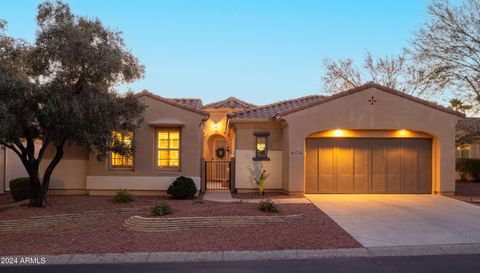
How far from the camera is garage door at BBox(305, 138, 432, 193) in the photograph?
58.7 ft

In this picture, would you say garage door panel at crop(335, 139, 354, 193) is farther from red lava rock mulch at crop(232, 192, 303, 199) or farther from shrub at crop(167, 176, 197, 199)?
shrub at crop(167, 176, 197, 199)

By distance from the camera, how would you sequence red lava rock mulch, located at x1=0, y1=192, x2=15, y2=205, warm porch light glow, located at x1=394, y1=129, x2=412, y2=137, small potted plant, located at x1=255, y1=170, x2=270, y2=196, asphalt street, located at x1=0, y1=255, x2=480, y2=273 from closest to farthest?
asphalt street, located at x1=0, y1=255, x2=480, y2=273 < red lava rock mulch, located at x1=0, y1=192, x2=15, y2=205 < small potted plant, located at x1=255, y1=170, x2=270, y2=196 < warm porch light glow, located at x1=394, y1=129, x2=412, y2=137

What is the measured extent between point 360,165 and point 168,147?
7.55 m

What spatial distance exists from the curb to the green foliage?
17.2 m

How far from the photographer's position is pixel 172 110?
17.6 m

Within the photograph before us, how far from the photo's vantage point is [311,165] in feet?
59.0

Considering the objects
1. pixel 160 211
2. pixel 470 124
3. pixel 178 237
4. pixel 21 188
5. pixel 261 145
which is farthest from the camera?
pixel 470 124

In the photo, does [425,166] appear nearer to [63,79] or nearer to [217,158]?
[217,158]

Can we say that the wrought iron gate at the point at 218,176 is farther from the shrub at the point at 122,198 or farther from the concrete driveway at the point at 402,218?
the shrub at the point at 122,198

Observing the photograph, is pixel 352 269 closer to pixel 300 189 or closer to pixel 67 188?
pixel 300 189

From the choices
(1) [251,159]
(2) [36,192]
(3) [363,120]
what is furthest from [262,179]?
(2) [36,192]

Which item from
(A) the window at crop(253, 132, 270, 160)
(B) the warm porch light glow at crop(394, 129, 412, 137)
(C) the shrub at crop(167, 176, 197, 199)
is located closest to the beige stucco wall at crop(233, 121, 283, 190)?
(A) the window at crop(253, 132, 270, 160)

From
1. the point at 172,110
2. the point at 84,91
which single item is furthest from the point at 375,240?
the point at 172,110

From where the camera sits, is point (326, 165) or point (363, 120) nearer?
point (363, 120)
